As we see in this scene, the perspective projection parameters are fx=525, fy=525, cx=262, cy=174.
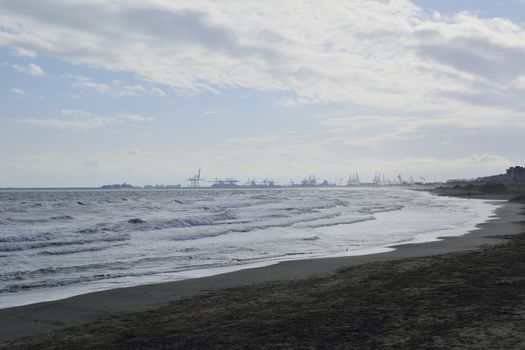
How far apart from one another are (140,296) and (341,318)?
5.26 metres

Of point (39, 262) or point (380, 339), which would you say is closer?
point (380, 339)

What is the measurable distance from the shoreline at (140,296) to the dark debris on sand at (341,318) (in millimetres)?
653

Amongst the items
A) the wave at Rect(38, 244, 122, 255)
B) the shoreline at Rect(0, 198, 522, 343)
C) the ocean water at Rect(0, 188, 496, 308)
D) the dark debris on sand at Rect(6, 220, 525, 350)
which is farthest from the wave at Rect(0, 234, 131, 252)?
the dark debris on sand at Rect(6, 220, 525, 350)

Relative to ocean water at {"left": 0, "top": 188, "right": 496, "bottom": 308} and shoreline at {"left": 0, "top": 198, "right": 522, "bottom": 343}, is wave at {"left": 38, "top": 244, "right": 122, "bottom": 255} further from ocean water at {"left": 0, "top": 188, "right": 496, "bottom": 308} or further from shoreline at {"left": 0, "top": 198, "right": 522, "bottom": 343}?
shoreline at {"left": 0, "top": 198, "right": 522, "bottom": 343}

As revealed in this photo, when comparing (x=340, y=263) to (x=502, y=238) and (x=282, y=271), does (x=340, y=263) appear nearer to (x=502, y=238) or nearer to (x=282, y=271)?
(x=282, y=271)

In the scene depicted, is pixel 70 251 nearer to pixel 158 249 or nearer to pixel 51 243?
pixel 51 243

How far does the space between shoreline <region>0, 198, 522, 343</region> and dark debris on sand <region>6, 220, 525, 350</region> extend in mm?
653

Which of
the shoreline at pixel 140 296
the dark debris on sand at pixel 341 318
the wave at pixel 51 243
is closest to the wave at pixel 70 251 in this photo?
the wave at pixel 51 243

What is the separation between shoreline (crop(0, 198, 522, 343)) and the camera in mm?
9219

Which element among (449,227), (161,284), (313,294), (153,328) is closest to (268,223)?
(449,227)

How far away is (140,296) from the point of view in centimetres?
1152

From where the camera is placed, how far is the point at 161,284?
13.1 m

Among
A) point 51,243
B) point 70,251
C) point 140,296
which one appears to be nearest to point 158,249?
point 70,251

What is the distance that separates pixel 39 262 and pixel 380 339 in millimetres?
14209
